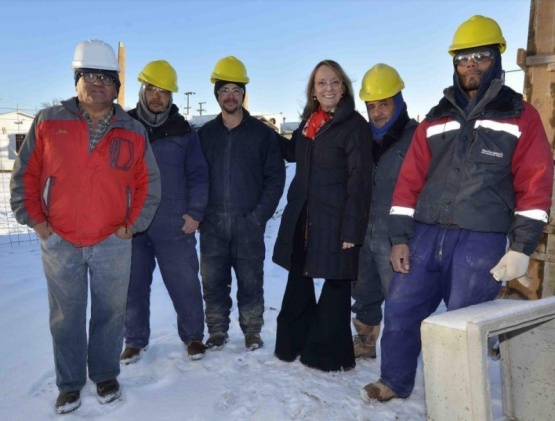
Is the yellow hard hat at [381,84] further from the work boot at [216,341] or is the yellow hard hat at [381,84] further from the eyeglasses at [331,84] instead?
the work boot at [216,341]

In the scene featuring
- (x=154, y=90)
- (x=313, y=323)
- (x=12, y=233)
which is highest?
(x=154, y=90)

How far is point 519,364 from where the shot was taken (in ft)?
8.02

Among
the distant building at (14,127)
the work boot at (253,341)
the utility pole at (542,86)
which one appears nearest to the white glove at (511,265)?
the utility pole at (542,86)

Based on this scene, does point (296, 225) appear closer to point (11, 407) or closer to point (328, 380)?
point (328, 380)

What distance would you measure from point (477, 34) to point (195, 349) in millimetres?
2912

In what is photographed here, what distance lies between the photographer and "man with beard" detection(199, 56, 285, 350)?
3570 millimetres

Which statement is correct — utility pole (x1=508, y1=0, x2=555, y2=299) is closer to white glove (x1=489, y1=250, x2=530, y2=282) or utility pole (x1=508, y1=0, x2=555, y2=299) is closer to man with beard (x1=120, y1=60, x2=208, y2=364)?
white glove (x1=489, y1=250, x2=530, y2=282)

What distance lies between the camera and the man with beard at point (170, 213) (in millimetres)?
3387

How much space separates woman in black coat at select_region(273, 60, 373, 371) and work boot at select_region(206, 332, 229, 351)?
57cm

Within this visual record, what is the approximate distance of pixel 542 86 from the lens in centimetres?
387

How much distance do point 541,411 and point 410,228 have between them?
46.9 inches

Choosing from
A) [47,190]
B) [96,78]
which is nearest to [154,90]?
[96,78]

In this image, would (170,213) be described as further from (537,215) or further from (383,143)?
(537,215)

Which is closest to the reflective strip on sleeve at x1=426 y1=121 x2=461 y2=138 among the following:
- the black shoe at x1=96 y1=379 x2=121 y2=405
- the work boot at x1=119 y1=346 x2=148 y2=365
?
the black shoe at x1=96 y1=379 x2=121 y2=405
